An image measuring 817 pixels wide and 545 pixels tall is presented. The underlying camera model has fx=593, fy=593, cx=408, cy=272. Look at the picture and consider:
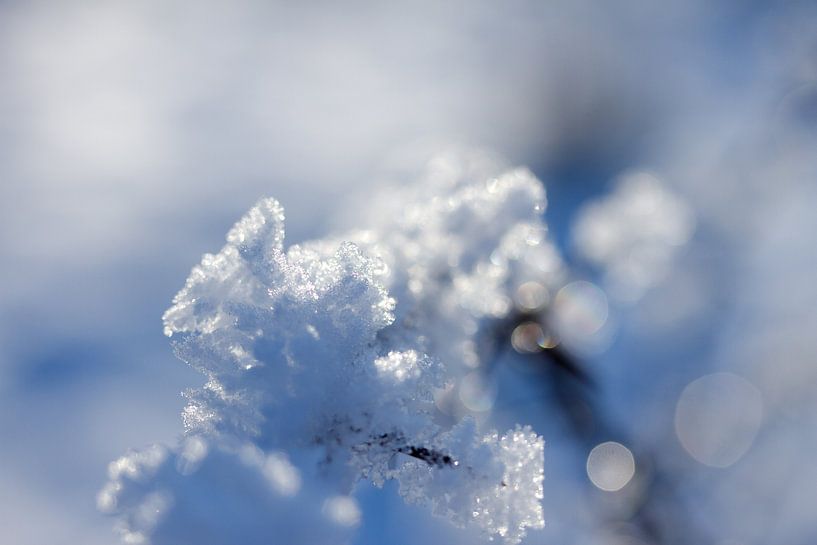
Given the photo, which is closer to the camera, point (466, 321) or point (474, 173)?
point (466, 321)

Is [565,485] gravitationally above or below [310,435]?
above

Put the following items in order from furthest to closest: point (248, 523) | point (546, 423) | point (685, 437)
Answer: point (685, 437) → point (546, 423) → point (248, 523)

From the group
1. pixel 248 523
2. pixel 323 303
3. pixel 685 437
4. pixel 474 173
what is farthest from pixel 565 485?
pixel 474 173

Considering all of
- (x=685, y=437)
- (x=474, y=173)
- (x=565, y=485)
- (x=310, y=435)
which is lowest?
(x=310, y=435)

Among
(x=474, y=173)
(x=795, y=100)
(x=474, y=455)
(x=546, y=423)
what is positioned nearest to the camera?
(x=474, y=455)

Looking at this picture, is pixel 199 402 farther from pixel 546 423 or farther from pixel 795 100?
pixel 795 100

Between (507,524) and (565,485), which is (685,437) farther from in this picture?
(507,524)
